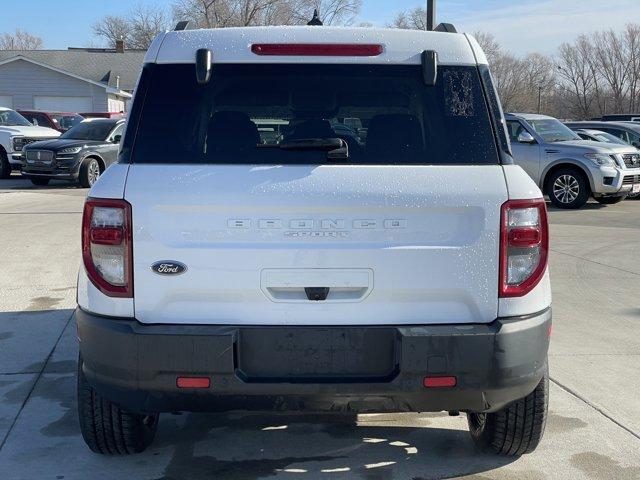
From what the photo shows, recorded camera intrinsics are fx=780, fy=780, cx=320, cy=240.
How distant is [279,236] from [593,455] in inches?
84.0

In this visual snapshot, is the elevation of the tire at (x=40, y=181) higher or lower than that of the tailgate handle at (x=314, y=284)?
lower

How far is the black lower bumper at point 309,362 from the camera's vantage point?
304 cm

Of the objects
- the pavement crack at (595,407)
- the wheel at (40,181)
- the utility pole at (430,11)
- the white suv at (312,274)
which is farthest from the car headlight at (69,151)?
the white suv at (312,274)

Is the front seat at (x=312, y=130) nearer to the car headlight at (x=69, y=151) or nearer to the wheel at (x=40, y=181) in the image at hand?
the car headlight at (x=69, y=151)

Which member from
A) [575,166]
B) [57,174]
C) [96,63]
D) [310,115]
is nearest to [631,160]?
[575,166]

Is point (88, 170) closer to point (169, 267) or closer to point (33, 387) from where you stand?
point (33, 387)

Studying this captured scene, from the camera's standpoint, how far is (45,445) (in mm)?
4066

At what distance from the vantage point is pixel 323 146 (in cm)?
321

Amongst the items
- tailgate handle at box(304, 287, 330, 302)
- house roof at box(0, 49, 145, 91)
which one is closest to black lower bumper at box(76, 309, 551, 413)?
tailgate handle at box(304, 287, 330, 302)

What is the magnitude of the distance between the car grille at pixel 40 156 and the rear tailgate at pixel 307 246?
15.0m

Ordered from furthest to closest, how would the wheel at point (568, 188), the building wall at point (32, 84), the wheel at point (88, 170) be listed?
the building wall at point (32, 84)
the wheel at point (88, 170)
the wheel at point (568, 188)

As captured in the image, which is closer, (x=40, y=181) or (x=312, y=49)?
(x=312, y=49)

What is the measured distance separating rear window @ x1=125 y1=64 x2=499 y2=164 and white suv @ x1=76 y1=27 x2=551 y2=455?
0.02 metres

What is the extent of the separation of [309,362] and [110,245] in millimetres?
914
